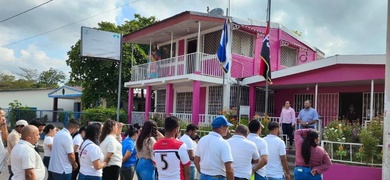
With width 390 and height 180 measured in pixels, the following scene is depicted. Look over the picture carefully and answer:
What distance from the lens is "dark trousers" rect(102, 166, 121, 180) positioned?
19.8 ft

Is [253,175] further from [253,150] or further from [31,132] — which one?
[31,132]

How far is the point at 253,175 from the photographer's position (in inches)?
229

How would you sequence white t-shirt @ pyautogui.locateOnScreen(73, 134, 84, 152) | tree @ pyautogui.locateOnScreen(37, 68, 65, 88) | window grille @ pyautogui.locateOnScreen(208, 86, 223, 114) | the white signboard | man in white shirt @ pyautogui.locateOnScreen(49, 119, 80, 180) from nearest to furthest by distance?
1. man in white shirt @ pyautogui.locateOnScreen(49, 119, 80, 180)
2. white t-shirt @ pyautogui.locateOnScreen(73, 134, 84, 152)
3. window grille @ pyautogui.locateOnScreen(208, 86, 223, 114)
4. the white signboard
5. tree @ pyautogui.locateOnScreen(37, 68, 65, 88)

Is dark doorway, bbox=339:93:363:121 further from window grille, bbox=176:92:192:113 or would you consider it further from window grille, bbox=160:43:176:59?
window grille, bbox=160:43:176:59

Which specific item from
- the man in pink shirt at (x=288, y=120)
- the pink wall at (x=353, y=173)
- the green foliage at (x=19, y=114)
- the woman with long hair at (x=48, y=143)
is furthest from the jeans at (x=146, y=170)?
the green foliage at (x=19, y=114)

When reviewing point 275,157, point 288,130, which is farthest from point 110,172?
point 288,130

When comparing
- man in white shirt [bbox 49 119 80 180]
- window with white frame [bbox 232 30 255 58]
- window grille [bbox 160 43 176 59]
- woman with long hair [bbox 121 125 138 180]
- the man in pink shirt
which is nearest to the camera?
man in white shirt [bbox 49 119 80 180]

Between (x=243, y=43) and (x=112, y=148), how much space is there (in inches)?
488

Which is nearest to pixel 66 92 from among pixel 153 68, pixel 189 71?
pixel 153 68

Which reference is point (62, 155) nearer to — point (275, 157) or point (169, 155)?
point (169, 155)

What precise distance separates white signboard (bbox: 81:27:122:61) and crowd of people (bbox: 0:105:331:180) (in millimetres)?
12747

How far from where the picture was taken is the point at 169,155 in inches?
183

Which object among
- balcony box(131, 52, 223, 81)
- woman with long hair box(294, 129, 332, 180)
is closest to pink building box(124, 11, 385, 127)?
balcony box(131, 52, 223, 81)

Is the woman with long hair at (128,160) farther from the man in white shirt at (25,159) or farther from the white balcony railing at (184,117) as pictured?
the white balcony railing at (184,117)
